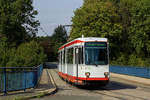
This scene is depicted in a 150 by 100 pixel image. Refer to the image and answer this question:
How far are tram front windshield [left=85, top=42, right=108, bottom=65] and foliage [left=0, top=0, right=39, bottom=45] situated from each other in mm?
38091

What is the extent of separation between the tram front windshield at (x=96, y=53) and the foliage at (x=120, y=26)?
27.0 m

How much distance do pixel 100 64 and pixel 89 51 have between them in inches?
39.6

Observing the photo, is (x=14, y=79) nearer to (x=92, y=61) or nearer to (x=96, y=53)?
(x=92, y=61)

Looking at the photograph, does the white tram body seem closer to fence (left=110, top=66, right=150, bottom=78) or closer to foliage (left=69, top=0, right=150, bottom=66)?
fence (left=110, top=66, right=150, bottom=78)

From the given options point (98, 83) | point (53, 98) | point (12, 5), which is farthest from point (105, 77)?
point (12, 5)

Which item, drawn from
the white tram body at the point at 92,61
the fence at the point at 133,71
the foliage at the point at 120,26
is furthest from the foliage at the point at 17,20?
the white tram body at the point at 92,61

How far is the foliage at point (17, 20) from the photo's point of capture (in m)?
52.2

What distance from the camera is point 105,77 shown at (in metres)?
16.0

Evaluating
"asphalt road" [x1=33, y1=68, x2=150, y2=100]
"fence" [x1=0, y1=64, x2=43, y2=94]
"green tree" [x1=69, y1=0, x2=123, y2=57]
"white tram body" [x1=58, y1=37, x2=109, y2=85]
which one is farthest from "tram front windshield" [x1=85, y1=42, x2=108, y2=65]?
"green tree" [x1=69, y1=0, x2=123, y2=57]

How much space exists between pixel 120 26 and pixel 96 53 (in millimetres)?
33487

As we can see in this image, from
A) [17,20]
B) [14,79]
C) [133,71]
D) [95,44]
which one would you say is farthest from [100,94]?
[17,20]

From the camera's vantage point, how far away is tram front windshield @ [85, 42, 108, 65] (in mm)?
16031

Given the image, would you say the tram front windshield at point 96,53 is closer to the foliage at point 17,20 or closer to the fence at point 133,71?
the fence at point 133,71

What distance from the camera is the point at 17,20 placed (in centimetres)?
5425
